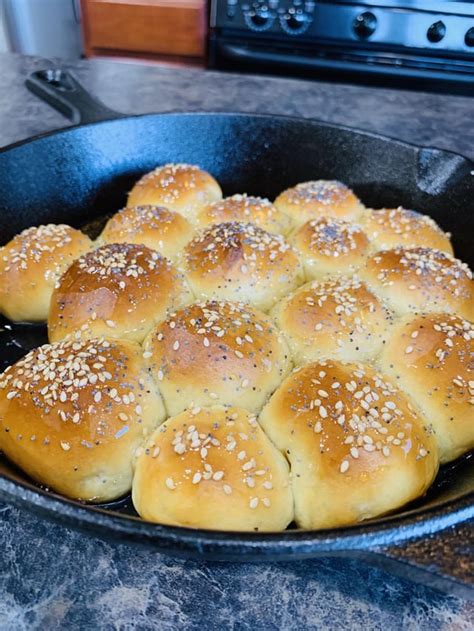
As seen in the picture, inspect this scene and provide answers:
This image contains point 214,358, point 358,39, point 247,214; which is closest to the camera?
point 214,358

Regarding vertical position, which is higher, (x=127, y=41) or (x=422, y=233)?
(x=422, y=233)

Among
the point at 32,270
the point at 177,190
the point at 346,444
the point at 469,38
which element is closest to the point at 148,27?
the point at 469,38

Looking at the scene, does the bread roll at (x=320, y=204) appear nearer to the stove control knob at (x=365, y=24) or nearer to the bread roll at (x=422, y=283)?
the bread roll at (x=422, y=283)

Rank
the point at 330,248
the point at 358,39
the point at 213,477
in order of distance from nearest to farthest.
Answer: the point at 213,477 → the point at 330,248 → the point at 358,39

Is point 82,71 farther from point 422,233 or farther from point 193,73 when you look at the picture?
point 422,233

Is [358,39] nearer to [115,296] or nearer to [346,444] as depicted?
[115,296]

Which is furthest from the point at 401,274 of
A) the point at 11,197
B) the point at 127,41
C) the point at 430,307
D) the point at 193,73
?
the point at 127,41

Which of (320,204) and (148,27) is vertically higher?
(320,204)
